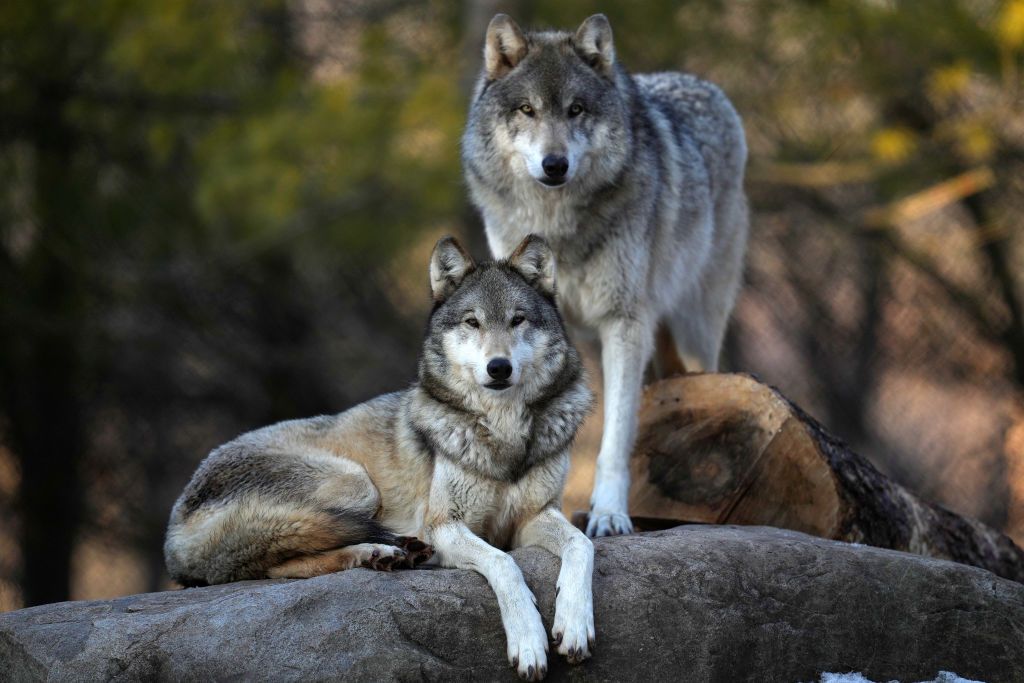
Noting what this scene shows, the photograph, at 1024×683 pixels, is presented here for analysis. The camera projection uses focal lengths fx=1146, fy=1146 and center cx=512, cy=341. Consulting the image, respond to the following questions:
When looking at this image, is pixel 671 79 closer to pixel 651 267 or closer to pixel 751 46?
pixel 651 267

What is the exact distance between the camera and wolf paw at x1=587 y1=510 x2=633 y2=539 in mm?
5234

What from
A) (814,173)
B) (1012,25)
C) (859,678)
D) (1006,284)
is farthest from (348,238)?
(859,678)

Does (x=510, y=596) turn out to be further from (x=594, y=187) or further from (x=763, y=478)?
(x=594, y=187)

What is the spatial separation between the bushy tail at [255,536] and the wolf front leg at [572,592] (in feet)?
2.29

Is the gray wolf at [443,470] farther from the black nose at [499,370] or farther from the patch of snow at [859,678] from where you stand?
the patch of snow at [859,678]

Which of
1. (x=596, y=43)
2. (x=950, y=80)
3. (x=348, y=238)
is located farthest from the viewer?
(x=348, y=238)

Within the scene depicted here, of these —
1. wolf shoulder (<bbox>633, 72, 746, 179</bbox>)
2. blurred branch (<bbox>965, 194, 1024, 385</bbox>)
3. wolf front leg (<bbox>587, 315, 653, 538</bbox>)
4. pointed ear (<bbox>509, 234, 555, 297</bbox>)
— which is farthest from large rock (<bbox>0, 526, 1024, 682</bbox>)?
blurred branch (<bbox>965, 194, 1024, 385</bbox>)

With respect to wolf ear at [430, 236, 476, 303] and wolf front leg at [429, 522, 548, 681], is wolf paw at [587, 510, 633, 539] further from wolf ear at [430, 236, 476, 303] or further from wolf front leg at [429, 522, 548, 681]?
wolf ear at [430, 236, 476, 303]

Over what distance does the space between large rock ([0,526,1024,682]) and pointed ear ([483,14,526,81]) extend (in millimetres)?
2561

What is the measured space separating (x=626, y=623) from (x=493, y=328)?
1.28m

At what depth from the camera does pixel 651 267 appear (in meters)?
6.06

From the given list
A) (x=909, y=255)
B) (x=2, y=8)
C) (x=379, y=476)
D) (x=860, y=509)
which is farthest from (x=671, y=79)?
(x=2, y=8)

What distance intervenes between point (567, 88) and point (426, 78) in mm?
5588

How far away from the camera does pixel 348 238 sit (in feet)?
36.0
